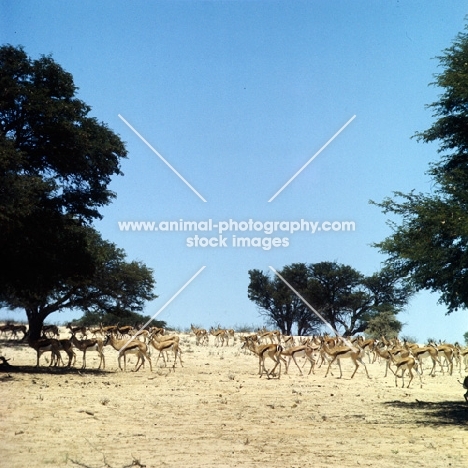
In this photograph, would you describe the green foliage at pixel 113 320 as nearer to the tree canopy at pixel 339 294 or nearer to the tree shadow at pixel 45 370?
the tree canopy at pixel 339 294

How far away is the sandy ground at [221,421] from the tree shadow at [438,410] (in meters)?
0.03

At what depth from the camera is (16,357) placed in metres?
30.0

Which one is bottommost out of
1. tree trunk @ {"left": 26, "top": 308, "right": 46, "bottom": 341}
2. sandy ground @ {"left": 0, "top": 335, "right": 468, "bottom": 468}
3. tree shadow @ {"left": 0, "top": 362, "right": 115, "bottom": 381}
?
sandy ground @ {"left": 0, "top": 335, "right": 468, "bottom": 468}

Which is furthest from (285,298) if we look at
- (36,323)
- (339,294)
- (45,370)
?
(45,370)

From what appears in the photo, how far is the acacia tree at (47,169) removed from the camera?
21.8 meters

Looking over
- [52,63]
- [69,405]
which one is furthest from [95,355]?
[69,405]

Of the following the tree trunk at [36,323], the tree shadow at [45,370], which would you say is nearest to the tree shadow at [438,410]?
the tree shadow at [45,370]

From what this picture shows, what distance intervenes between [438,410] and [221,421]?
5.89 m

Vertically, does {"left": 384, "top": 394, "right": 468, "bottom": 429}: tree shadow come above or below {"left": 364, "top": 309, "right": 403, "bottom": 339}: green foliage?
below

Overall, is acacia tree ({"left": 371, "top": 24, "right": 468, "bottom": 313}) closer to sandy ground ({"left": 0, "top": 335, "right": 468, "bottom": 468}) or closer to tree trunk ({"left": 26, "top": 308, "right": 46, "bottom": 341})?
sandy ground ({"left": 0, "top": 335, "right": 468, "bottom": 468})

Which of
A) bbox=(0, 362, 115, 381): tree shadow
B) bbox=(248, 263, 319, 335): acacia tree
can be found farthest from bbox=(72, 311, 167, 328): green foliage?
bbox=(0, 362, 115, 381): tree shadow

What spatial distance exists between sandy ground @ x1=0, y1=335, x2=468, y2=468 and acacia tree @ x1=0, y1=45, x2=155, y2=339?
3637 millimetres

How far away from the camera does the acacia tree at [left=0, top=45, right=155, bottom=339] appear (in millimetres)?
21750

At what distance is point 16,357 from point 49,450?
67.1ft
